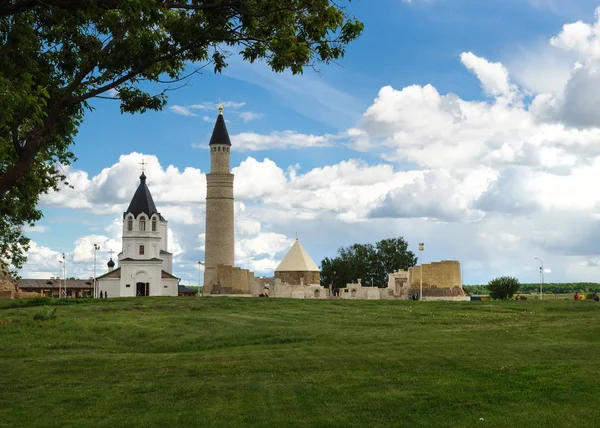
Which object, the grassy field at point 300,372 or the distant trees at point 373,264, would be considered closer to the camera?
the grassy field at point 300,372

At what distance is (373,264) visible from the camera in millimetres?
97688

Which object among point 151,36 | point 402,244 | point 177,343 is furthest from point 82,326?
point 402,244

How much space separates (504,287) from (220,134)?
3840 cm

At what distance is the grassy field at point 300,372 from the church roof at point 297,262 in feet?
140

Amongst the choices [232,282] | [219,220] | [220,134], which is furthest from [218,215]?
[232,282]

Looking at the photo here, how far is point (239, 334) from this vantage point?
2653 cm

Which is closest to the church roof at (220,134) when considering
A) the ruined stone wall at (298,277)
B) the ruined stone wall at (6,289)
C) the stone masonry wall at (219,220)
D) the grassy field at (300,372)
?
the stone masonry wall at (219,220)

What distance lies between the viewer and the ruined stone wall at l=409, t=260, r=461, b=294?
58.2 metres

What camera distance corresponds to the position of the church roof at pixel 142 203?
3415 inches

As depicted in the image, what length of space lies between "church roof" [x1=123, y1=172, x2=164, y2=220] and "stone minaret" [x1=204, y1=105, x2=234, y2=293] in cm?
788

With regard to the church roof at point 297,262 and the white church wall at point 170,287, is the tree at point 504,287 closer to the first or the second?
the church roof at point 297,262

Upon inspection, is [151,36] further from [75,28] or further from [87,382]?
[87,382]

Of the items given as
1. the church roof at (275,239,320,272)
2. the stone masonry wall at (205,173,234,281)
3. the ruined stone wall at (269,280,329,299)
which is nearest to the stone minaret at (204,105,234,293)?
the stone masonry wall at (205,173,234,281)

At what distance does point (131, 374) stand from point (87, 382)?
3.69ft
